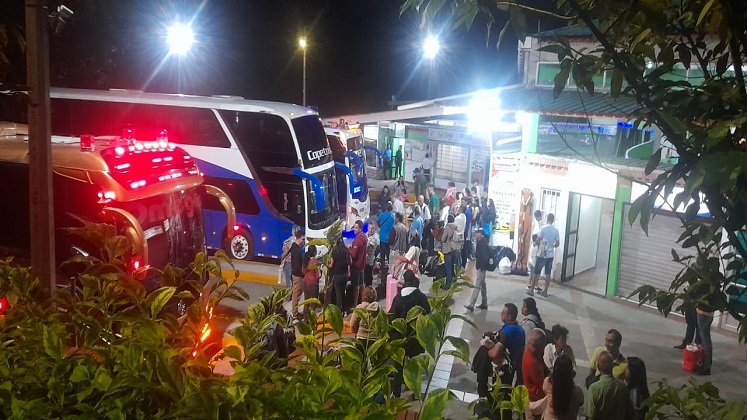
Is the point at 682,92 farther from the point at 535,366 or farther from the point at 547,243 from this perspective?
the point at 547,243

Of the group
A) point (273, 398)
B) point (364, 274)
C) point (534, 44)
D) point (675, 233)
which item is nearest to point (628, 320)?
point (675, 233)

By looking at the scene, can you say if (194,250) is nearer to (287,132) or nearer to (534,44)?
(287,132)

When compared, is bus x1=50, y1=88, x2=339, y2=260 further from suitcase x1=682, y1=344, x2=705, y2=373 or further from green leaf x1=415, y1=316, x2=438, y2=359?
green leaf x1=415, y1=316, x2=438, y2=359

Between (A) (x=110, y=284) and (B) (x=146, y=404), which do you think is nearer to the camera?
(B) (x=146, y=404)

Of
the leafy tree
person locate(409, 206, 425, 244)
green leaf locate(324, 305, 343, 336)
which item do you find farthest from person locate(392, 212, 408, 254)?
green leaf locate(324, 305, 343, 336)

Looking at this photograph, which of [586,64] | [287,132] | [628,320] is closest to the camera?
[586,64]

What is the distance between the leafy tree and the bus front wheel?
12006 millimetres

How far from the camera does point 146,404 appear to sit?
177 centimetres

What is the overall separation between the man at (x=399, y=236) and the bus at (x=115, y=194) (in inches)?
188

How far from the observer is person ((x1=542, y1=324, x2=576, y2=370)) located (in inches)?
264

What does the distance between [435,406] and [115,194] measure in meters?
7.64

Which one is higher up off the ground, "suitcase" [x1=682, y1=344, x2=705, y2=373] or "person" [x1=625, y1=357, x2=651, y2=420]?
"person" [x1=625, y1=357, x2=651, y2=420]

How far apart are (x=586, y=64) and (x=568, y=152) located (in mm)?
10667

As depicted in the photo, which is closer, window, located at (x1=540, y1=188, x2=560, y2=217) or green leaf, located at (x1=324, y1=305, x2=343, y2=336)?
green leaf, located at (x1=324, y1=305, x2=343, y2=336)
